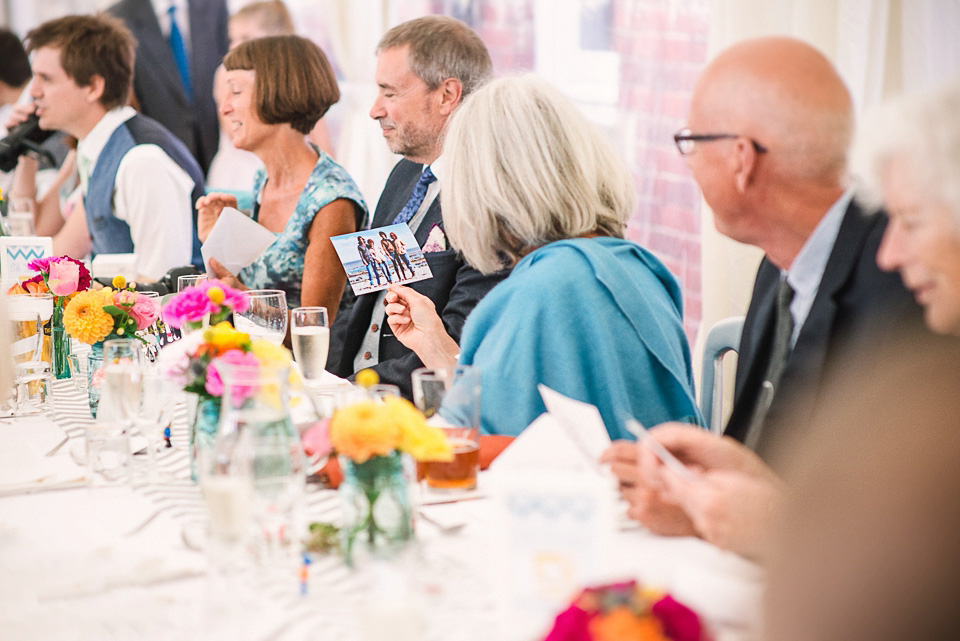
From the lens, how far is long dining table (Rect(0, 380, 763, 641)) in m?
1.04

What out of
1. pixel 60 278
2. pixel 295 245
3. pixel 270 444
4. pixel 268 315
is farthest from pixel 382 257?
pixel 270 444

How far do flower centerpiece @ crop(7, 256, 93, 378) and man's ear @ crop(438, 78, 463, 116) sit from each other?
1.23m

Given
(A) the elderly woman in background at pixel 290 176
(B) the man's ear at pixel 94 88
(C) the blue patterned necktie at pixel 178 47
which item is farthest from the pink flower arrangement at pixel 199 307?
(C) the blue patterned necktie at pixel 178 47

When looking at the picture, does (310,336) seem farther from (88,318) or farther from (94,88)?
(94,88)

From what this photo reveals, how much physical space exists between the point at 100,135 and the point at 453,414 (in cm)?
336

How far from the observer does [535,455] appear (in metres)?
1.36

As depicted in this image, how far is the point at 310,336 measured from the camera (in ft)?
6.73

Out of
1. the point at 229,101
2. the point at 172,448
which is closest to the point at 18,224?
the point at 229,101

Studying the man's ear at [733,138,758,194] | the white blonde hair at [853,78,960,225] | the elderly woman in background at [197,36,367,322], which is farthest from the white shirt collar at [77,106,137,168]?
the white blonde hair at [853,78,960,225]

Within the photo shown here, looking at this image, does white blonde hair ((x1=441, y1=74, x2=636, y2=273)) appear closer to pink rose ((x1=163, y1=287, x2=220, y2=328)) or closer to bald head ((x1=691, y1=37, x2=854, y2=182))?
bald head ((x1=691, y1=37, x2=854, y2=182))

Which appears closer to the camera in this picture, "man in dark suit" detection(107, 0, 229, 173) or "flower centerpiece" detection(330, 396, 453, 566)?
"flower centerpiece" detection(330, 396, 453, 566)

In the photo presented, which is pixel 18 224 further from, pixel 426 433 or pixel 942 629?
pixel 942 629

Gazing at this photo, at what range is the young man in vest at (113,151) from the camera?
4023 millimetres

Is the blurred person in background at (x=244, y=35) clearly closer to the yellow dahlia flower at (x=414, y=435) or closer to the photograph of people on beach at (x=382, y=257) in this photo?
the photograph of people on beach at (x=382, y=257)
